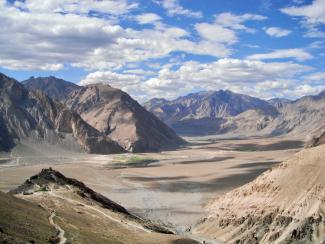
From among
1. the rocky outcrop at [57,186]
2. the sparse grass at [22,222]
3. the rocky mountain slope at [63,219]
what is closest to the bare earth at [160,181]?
the rocky outcrop at [57,186]

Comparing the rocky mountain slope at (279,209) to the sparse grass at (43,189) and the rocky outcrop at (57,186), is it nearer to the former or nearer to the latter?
→ the rocky outcrop at (57,186)

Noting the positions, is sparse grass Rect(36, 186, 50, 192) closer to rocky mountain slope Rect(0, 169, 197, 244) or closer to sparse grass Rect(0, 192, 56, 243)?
rocky mountain slope Rect(0, 169, 197, 244)

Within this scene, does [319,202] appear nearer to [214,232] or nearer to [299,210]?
[299,210]

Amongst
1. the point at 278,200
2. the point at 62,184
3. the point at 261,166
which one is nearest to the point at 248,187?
the point at 278,200

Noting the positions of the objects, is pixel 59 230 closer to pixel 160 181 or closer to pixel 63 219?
pixel 63 219

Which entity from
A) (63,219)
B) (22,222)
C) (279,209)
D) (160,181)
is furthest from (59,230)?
(160,181)
